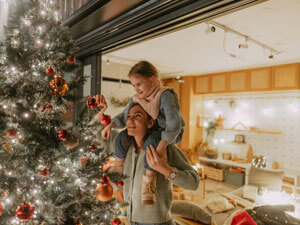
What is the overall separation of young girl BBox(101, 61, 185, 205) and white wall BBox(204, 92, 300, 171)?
4.71 m

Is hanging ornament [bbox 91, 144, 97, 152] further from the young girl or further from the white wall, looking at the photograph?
the white wall

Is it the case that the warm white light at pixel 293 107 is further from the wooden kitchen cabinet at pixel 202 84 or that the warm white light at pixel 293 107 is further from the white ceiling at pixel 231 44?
the wooden kitchen cabinet at pixel 202 84

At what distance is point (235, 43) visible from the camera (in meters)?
3.17

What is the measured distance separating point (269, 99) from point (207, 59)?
7.37 feet

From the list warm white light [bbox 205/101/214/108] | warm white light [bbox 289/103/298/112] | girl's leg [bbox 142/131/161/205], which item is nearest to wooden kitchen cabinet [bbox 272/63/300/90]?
warm white light [bbox 289/103/298/112]

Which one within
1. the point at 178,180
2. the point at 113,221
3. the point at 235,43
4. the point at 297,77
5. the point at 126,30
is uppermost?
the point at 235,43

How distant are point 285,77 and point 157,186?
14.0 ft

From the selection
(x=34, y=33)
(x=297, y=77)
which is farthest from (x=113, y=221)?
(x=297, y=77)

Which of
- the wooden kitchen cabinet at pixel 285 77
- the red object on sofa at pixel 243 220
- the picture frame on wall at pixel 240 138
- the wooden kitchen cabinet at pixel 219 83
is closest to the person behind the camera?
the red object on sofa at pixel 243 220

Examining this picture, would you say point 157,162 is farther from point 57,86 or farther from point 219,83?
point 219,83

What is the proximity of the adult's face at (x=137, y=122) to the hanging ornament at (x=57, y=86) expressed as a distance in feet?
1.49

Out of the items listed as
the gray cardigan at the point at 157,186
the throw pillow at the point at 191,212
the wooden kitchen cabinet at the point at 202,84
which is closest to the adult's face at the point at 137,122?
the gray cardigan at the point at 157,186

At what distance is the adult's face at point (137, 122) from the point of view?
1.25 meters

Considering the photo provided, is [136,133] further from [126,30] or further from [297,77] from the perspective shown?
[297,77]
